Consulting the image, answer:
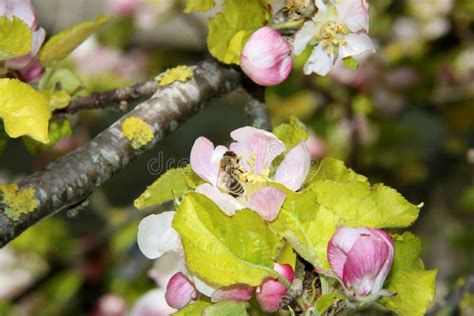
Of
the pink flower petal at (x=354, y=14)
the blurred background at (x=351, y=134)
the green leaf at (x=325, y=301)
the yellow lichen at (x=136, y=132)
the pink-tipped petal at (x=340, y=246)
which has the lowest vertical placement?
the blurred background at (x=351, y=134)

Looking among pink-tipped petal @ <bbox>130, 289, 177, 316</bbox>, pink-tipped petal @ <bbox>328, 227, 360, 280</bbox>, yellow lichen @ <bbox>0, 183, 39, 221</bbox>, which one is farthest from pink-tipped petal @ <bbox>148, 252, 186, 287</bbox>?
pink-tipped petal @ <bbox>328, 227, 360, 280</bbox>

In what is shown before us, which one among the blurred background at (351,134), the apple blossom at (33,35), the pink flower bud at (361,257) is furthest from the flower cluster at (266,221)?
the blurred background at (351,134)

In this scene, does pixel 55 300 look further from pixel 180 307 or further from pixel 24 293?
pixel 180 307

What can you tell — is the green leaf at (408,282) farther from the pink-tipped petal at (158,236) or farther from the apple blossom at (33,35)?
the apple blossom at (33,35)

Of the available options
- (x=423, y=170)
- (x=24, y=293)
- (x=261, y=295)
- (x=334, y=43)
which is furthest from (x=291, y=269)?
(x=423, y=170)

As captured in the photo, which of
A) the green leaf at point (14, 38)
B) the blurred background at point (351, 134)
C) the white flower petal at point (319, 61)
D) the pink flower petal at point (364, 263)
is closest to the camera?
the pink flower petal at point (364, 263)

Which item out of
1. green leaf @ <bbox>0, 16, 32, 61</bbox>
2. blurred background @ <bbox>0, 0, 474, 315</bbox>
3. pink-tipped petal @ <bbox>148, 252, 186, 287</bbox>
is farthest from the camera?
blurred background @ <bbox>0, 0, 474, 315</bbox>

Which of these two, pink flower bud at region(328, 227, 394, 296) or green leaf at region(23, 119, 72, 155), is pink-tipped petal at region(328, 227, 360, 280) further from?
green leaf at region(23, 119, 72, 155)
